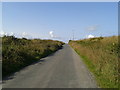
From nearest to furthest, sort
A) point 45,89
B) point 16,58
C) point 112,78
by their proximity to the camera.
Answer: point 45,89
point 112,78
point 16,58

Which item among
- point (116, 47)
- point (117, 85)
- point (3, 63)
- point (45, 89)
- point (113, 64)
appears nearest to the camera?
point (45, 89)

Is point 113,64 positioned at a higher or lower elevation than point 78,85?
higher

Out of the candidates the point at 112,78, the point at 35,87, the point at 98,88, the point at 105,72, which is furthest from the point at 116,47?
the point at 35,87

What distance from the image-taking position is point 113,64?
12.0 m

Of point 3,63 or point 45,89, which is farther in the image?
point 3,63

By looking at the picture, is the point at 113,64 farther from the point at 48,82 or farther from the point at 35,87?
the point at 35,87

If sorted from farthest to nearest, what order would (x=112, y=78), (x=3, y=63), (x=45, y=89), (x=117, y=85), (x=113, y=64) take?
(x=3, y=63)
(x=113, y=64)
(x=112, y=78)
(x=117, y=85)
(x=45, y=89)

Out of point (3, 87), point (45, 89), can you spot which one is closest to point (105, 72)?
point (45, 89)

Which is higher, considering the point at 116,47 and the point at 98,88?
the point at 116,47

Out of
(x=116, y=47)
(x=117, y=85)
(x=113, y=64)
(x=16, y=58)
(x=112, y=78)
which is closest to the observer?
(x=117, y=85)

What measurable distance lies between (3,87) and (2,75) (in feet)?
9.64

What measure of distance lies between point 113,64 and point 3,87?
5896 mm

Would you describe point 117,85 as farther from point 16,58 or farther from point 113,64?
point 16,58

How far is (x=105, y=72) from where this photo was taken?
12406mm
